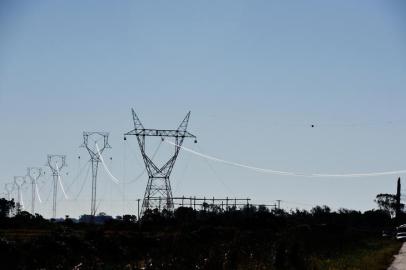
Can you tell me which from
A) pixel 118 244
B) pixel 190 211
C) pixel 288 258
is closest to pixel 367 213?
pixel 190 211

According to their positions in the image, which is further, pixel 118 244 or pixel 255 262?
pixel 118 244

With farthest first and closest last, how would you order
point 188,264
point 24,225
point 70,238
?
point 24,225 < point 70,238 < point 188,264

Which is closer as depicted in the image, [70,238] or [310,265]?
[310,265]

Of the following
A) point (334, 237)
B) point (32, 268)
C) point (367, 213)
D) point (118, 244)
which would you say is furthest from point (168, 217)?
point (367, 213)

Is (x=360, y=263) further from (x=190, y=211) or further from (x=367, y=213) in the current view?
(x=367, y=213)

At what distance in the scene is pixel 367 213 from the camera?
16412cm

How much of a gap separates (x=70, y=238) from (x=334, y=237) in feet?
111

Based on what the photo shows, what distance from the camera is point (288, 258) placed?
29.7 m

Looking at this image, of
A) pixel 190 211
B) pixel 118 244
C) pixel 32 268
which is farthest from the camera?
pixel 190 211

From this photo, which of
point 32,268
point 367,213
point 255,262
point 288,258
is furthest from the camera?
point 367,213

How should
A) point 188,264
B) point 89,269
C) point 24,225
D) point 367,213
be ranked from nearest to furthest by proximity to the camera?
point 89,269 → point 188,264 → point 24,225 → point 367,213

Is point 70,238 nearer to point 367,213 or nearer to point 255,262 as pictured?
point 255,262

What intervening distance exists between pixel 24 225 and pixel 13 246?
47017 mm

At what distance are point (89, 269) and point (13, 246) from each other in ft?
27.2
